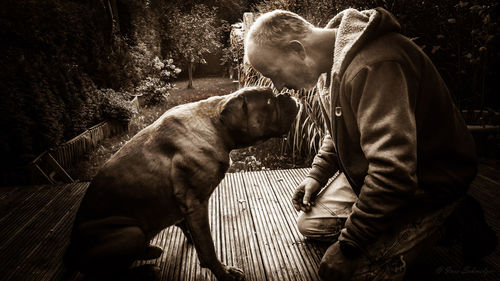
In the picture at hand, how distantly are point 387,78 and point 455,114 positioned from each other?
61cm

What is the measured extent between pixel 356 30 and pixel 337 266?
1.29 m

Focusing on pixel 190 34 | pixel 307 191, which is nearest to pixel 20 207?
pixel 307 191

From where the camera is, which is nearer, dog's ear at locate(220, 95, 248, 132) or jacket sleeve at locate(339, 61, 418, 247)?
jacket sleeve at locate(339, 61, 418, 247)

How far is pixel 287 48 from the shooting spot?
1769 millimetres

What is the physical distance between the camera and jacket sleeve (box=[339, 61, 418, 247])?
130 centimetres

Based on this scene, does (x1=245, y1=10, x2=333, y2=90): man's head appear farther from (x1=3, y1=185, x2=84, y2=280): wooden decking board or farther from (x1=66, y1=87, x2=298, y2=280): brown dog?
(x1=3, y1=185, x2=84, y2=280): wooden decking board

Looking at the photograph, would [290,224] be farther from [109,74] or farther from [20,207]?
[109,74]

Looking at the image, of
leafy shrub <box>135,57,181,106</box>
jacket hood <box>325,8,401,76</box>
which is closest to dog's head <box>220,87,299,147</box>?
jacket hood <box>325,8,401,76</box>

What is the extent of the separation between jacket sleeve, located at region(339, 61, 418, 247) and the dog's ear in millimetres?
630

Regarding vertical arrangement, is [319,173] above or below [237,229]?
above

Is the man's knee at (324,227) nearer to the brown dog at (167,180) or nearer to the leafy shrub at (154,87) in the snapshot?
the brown dog at (167,180)

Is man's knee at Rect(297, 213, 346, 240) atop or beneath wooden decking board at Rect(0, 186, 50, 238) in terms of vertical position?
atop

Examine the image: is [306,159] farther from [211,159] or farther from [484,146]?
[211,159]

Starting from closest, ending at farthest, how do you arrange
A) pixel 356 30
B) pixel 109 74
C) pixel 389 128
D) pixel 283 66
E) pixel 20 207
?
pixel 389 128 → pixel 356 30 → pixel 283 66 → pixel 20 207 → pixel 109 74
